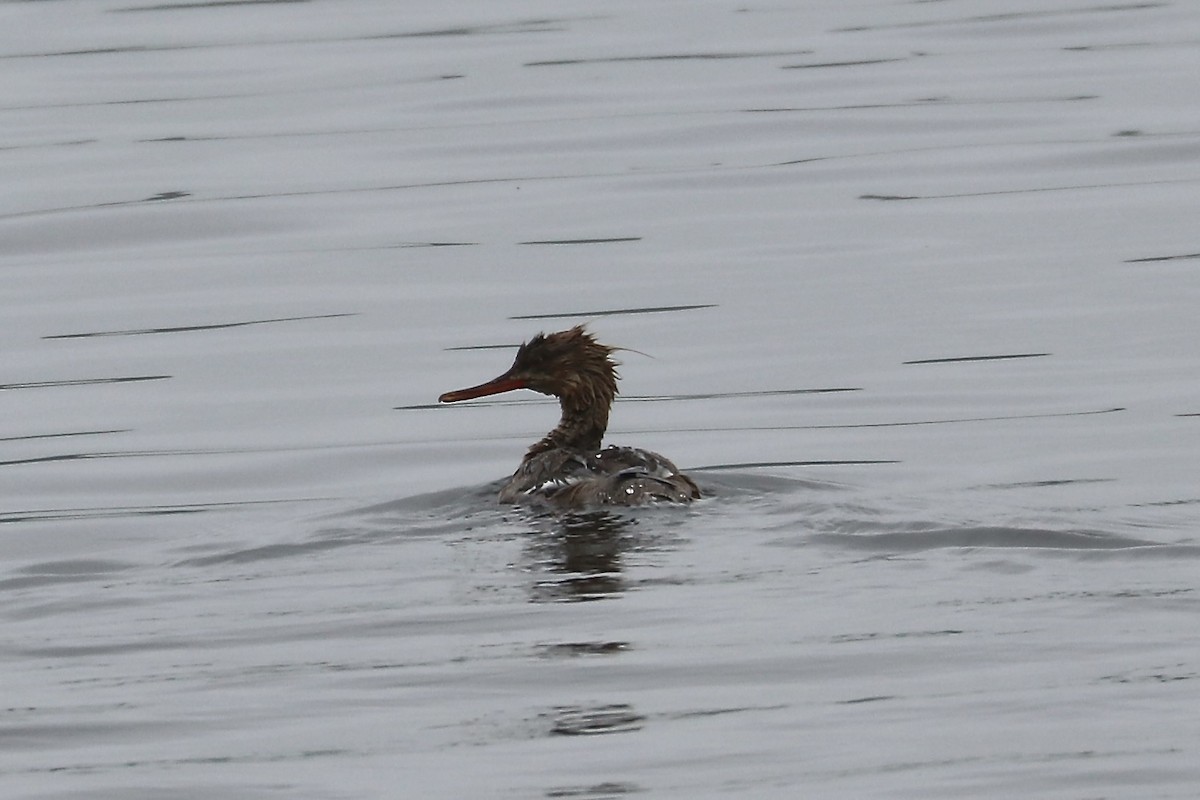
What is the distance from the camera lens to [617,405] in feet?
46.5

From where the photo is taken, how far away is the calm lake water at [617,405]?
764cm

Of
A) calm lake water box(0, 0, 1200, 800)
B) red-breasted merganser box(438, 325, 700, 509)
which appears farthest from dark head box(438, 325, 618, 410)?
calm lake water box(0, 0, 1200, 800)

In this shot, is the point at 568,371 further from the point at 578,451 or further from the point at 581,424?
the point at 578,451

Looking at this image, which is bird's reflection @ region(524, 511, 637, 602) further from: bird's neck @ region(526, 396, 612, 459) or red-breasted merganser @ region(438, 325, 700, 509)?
bird's neck @ region(526, 396, 612, 459)

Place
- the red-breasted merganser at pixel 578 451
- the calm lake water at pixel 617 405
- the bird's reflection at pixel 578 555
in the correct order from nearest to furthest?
1. the calm lake water at pixel 617 405
2. the bird's reflection at pixel 578 555
3. the red-breasted merganser at pixel 578 451

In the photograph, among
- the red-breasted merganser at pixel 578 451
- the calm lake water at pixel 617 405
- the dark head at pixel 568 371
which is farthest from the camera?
the dark head at pixel 568 371

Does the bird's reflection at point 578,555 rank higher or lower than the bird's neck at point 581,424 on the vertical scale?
lower

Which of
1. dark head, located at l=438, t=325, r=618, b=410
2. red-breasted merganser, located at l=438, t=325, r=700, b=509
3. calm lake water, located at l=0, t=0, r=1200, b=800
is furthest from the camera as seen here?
dark head, located at l=438, t=325, r=618, b=410

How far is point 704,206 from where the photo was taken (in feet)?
62.6

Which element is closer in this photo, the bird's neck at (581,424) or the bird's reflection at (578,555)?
the bird's reflection at (578,555)

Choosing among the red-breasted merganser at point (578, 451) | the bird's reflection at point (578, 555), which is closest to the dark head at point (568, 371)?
the red-breasted merganser at point (578, 451)

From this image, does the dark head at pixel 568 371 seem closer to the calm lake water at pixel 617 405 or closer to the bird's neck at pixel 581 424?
the bird's neck at pixel 581 424

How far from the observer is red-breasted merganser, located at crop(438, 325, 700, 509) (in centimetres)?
1065

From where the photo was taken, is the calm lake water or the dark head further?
the dark head
